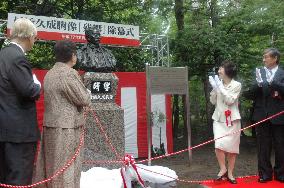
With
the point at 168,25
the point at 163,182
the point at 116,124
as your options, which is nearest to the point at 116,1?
the point at 168,25

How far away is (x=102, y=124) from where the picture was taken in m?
5.86

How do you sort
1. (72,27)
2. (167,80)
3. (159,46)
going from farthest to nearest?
1. (159,46)
2. (72,27)
3. (167,80)

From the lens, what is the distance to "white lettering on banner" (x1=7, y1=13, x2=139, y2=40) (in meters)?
9.58

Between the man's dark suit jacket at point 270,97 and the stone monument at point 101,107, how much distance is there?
1.97m

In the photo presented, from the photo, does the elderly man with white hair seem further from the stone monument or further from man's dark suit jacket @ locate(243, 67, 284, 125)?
man's dark suit jacket @ locate(243, 67, 284, 125)

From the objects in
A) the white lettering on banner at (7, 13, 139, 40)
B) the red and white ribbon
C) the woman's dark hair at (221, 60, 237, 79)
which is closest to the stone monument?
the red and white ribbon

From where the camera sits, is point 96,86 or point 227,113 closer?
point 227,113

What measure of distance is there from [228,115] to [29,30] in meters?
3.09

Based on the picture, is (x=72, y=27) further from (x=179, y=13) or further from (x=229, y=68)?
(x=229, y=68)

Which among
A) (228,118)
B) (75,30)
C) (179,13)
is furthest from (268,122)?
(179,13)

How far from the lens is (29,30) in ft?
10.8

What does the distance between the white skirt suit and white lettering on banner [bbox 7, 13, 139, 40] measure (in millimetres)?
4761

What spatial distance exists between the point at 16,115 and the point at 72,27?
7175mm

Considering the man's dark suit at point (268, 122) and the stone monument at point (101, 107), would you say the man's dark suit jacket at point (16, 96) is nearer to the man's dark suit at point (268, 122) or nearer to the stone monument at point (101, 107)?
the stone monument at point (101, 107)
